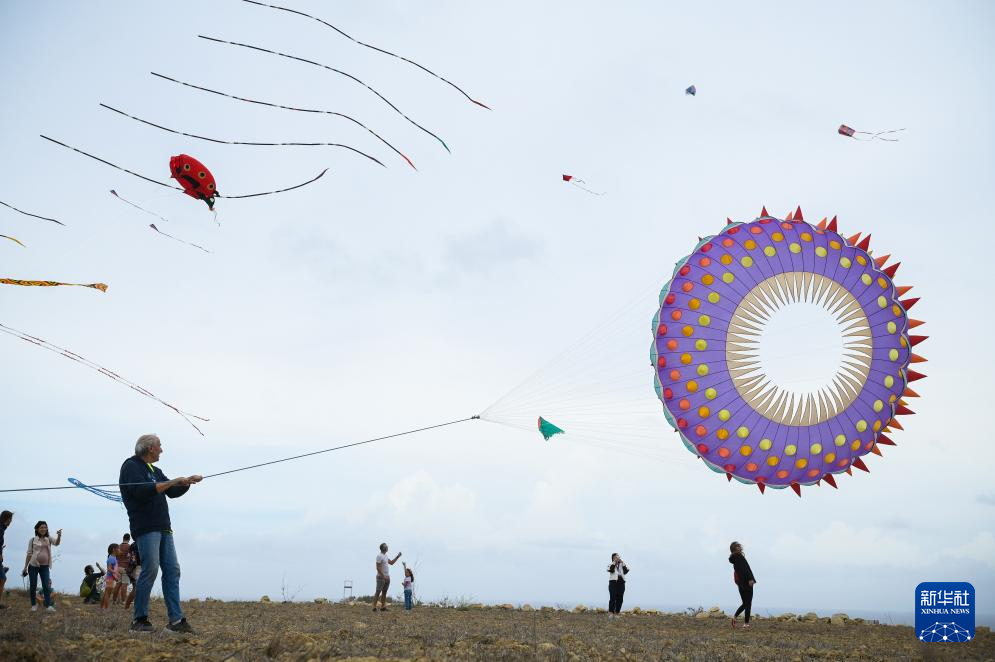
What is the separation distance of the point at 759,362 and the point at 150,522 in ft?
35.5

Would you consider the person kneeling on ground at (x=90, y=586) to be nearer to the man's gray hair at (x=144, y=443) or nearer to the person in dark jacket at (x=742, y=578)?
the man's gray hair at (x=144, y=443)

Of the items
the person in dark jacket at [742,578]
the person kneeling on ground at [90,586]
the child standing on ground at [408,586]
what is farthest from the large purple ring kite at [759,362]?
the person kneeling on ground at [90,586]

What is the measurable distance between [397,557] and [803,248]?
10.9 metres

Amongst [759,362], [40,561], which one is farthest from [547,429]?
[40,561]

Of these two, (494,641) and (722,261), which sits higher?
(722,261)

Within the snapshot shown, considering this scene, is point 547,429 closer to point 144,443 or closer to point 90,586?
point 144,443

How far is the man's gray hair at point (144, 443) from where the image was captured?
8.16 m

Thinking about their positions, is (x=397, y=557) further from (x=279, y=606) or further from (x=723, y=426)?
(x=723, y=426)

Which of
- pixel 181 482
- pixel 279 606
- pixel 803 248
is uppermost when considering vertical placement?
pixel 803 248

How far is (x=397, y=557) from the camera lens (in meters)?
17.8

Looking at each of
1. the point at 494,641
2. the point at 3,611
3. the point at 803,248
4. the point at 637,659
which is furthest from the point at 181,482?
the point at 803,248

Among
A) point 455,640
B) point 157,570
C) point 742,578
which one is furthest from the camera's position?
point 742,578

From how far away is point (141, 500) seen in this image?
7.84 m

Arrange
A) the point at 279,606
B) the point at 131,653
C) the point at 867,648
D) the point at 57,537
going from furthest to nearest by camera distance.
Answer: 1. the point at 279,606
2. the point at 57,537
3. the point at 867,648
4. the point at 131,653
